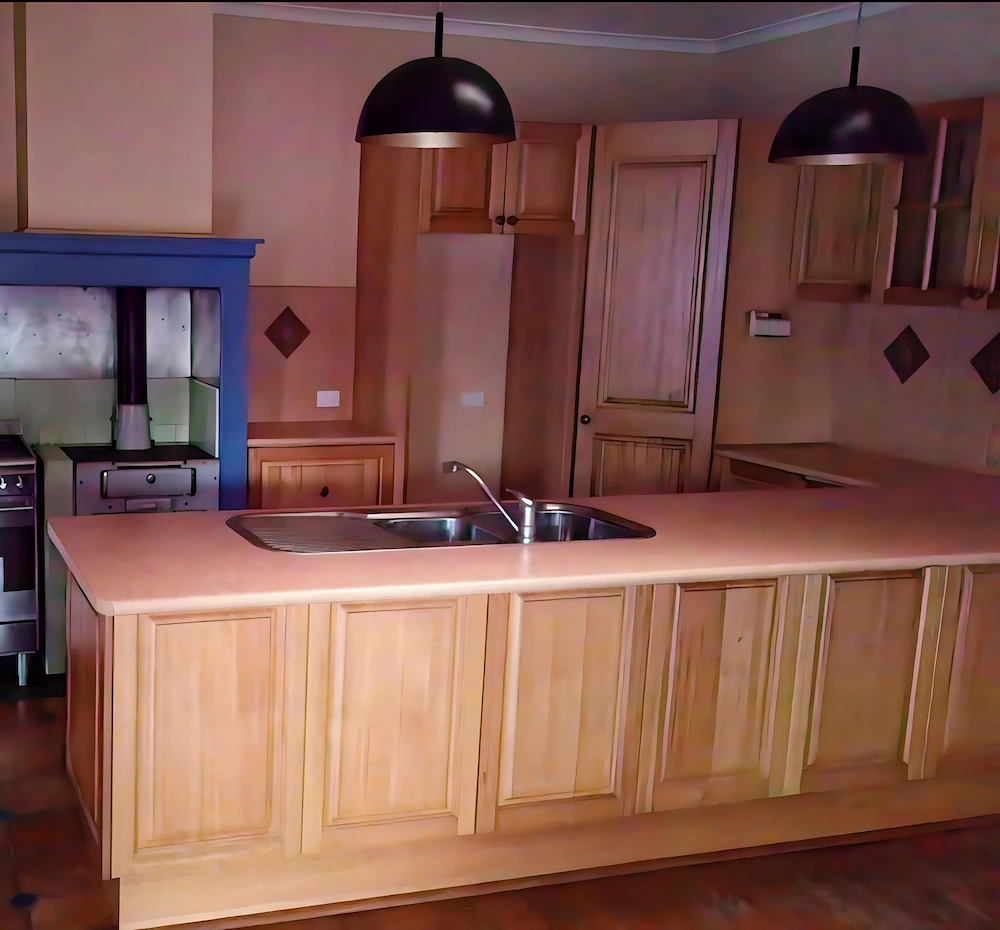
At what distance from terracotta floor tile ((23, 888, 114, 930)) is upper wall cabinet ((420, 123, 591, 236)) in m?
3.00

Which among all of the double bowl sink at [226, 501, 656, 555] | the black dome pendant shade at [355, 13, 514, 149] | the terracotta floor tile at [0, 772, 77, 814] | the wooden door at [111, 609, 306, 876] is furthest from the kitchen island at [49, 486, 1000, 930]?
the black dome pendant shade at [355, 13, 514, 149]

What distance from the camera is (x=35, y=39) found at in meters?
3.99

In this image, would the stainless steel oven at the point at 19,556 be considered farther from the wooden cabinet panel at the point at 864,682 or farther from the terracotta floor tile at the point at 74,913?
the wooden cabinet panel at the point at 864,682

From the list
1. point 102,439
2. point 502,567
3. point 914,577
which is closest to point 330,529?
point 502,567

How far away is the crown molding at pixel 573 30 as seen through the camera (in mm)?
4672

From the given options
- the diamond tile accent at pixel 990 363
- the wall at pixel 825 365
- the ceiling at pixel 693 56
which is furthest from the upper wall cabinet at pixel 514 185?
the diamond tile accent at pixel 990 363

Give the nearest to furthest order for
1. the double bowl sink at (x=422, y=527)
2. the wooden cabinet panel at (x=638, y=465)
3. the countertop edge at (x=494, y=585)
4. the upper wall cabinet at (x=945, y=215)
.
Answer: the countertop edge at (x=494, y=585)
the double bowl sink at (x=422, y=527)
the upper wall cabinet at (x=945, y=215)
the wooden cabinet panel at (x=638, y=465)

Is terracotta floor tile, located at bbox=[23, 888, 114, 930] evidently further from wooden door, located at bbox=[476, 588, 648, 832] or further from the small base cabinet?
wooden door, located at bbox=[476, 588, 648, 832]

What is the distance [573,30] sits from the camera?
5.18 m

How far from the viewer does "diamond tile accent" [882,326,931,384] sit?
4543 mm

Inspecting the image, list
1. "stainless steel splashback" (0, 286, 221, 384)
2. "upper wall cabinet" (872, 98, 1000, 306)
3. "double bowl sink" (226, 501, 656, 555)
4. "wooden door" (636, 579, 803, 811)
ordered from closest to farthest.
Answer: "wooden door" (636, 579, 803, 811)
"double bowl sink" (226, 501, 656, 555)
"upper wall cabinet" (872, 98, 1000, 306)
"stainless steel splashback" (0, 286, 221, 384)

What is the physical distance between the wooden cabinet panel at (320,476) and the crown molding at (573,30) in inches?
69.8

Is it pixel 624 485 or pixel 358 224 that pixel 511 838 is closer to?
pixel 624 485

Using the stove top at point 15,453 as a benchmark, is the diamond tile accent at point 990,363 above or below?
above
